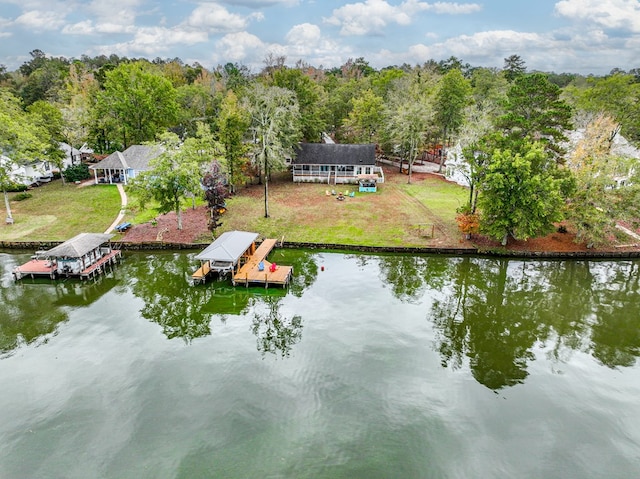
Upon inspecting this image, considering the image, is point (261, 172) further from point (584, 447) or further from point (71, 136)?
point (584, 447)

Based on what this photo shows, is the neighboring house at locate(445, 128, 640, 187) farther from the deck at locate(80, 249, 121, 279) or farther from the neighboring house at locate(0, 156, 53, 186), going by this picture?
the neighboring house at locate(0, 156, 53, 186)

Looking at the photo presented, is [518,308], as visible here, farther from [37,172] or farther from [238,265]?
[37,172]

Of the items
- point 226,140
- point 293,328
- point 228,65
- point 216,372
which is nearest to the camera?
point 216,372

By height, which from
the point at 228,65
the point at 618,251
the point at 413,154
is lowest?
the point at 618,251

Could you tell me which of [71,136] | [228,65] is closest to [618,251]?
[71,136]

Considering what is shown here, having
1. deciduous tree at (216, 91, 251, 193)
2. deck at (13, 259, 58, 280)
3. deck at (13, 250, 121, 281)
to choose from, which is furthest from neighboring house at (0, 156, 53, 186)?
deck at (13, 259, 58, 280)

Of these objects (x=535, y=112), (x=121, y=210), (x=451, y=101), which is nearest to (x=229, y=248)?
(x=121, y=210)
